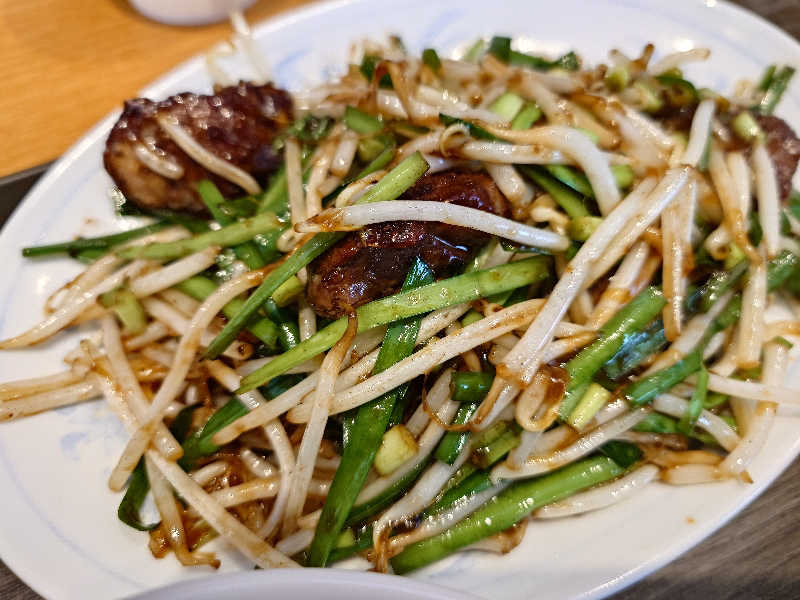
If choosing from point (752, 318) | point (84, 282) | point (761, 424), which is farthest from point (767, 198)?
point (84, 282)

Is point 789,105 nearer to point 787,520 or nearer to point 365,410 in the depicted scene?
point 787,520

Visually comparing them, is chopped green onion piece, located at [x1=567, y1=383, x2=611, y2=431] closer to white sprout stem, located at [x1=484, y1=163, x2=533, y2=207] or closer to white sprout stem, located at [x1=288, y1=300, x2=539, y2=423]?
white sprout stem, located at [x1=288, y1=300, x2=539, y2=423]

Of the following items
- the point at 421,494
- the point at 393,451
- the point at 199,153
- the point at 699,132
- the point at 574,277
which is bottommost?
the point at 421,494

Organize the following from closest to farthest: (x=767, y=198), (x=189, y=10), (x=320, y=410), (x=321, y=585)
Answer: (x=321, y=585) < (x=320, y=410) < (x=767, y=198) < (x=189, y=10)

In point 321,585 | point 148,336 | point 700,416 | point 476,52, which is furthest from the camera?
point 476,52

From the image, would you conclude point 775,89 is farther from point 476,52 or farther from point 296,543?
point 296,543

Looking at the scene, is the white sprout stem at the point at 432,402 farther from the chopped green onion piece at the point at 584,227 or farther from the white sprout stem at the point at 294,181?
the white sprout stem at the point at 294,181
